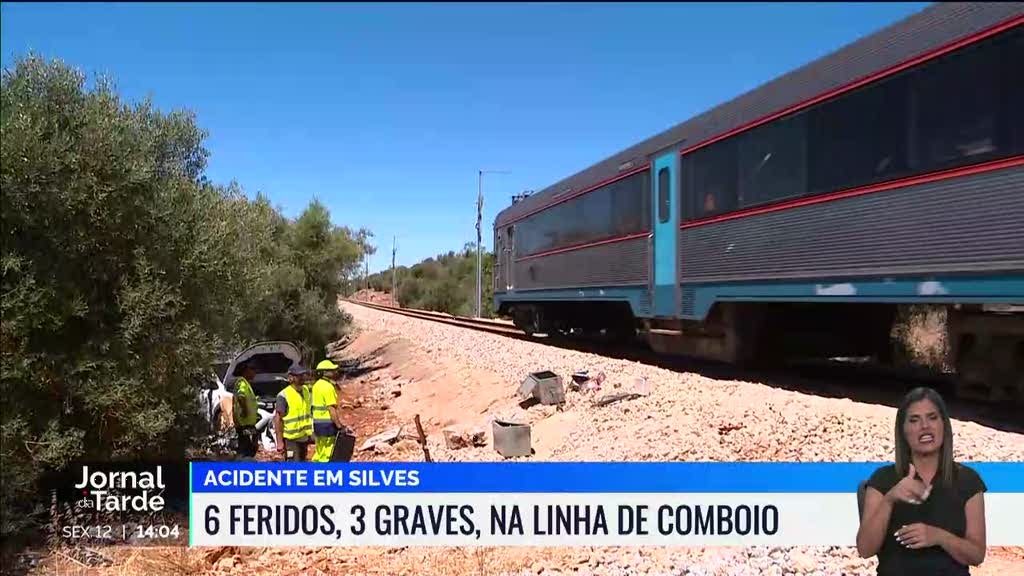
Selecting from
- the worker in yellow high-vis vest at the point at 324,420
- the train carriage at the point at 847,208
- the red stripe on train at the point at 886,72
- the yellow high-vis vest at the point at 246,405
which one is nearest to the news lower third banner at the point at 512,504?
the worker in yellow high-vis vest at the point at 324,420

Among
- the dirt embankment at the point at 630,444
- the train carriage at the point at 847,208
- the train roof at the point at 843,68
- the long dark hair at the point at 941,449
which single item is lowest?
the dirt embankment at the point at 630,444

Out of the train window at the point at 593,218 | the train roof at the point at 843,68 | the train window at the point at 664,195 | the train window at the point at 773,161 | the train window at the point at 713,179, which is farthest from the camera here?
the train window at the point at 593,218

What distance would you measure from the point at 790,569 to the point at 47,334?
543 centimetres

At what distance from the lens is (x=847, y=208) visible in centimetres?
809

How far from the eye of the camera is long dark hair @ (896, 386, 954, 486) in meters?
3.20

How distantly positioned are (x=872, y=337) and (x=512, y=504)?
7506 mm

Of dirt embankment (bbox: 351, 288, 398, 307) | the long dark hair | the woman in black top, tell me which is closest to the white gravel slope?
the woman in black top

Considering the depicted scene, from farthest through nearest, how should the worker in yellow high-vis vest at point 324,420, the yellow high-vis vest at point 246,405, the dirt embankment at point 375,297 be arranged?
the dirt embankment at point 375,297
the yellow high-vis vest at point 246,405
the worker in yellow high-vis vest at point 324,420

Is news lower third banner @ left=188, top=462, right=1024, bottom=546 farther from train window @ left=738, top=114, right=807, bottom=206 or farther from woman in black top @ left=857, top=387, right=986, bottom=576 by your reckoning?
train window @ left=738, top=114, right=807, bottom=206

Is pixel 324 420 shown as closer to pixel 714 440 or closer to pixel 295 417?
pixel 295 417

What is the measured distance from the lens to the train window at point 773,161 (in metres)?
8.79

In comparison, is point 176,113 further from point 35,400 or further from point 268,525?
point 268,525

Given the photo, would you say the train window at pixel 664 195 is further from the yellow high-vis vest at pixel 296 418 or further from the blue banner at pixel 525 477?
the blue banner at pixel 525 477

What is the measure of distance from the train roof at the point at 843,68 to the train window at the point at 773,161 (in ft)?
0.63
